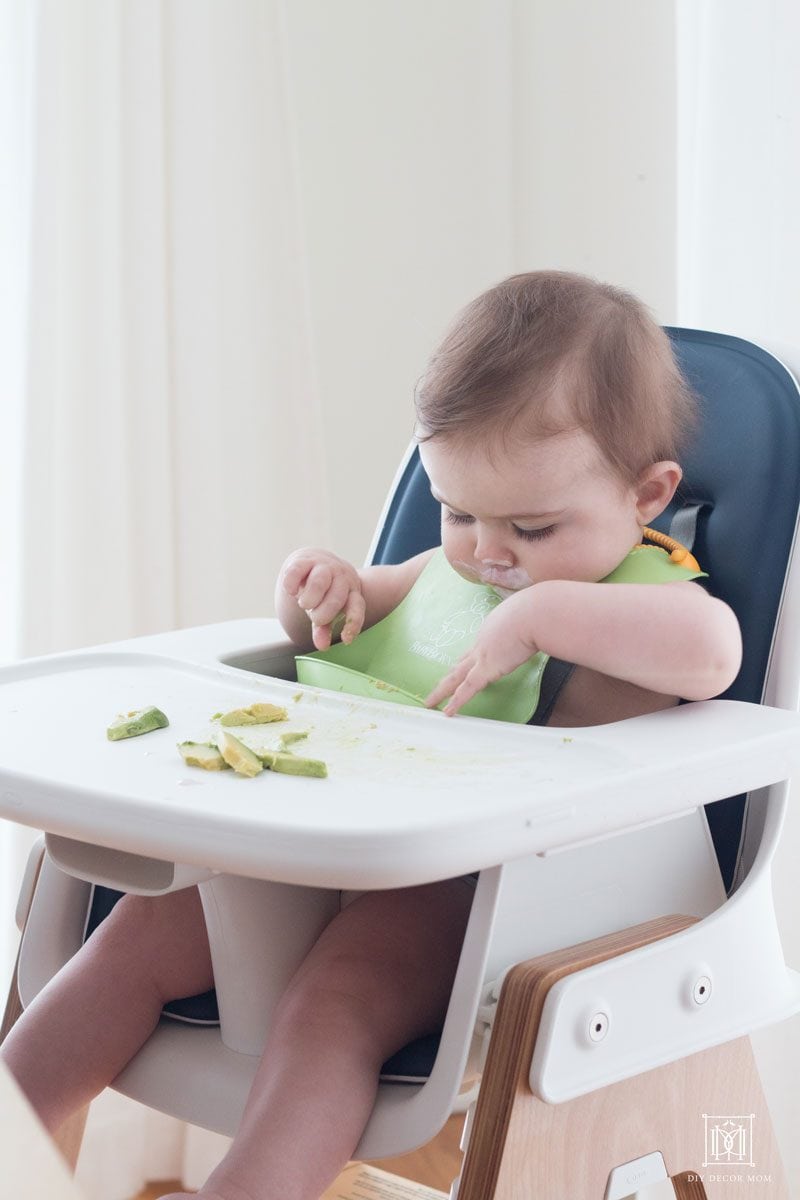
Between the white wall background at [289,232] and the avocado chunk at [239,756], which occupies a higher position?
the white wall background at [289,232]

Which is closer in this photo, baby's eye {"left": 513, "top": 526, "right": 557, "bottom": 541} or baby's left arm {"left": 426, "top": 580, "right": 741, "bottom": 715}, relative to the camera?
baby's left arm {"left": 426, "top": 580, "right": 741, "bottom": 715}

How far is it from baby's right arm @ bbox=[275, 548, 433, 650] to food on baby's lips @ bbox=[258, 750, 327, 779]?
316 mm

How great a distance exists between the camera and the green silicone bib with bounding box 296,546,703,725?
960 millimetres

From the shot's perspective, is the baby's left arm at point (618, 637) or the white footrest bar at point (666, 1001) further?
the baby's left arm at point (618, 637)

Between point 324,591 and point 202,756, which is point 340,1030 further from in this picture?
point 324,591

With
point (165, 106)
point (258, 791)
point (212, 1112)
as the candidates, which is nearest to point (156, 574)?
point (165, 106)

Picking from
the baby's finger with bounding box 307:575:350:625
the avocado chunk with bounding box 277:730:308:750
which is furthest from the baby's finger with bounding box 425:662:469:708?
the baby's finger with bounding box 307:575:350:625

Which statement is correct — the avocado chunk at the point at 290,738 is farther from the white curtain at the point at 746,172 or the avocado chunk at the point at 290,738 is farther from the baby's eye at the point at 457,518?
the white curtain at the point at 746,172

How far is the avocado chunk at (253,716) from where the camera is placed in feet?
2.82

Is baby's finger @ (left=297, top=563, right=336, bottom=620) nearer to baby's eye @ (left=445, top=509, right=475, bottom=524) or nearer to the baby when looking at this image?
the baby

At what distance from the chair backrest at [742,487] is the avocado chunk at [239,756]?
384 mm

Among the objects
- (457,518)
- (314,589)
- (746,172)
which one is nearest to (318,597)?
(314,589)

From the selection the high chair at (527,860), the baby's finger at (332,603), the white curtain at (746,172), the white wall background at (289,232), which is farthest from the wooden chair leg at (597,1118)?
the white curtain at (746,172)

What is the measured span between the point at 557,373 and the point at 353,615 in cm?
26
